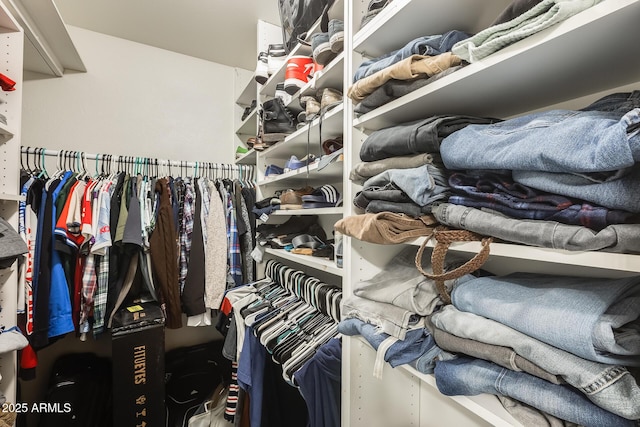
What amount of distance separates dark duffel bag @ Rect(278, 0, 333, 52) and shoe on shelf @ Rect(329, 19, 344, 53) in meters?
0.17

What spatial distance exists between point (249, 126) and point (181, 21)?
2.36ft

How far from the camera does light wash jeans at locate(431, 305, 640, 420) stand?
323 millimetres

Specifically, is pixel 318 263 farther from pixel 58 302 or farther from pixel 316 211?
pixel 58 302

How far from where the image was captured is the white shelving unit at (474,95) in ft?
1.26

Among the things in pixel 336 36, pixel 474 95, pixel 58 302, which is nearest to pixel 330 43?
pixel 336 36

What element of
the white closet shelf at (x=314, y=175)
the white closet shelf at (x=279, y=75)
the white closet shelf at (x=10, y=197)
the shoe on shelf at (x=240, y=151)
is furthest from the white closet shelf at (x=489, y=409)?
the shoe on shelf at (x=240, y=151)

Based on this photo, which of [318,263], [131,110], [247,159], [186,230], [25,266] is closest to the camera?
[318,263]

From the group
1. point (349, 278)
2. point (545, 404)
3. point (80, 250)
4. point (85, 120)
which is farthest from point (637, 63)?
point (85, 120)

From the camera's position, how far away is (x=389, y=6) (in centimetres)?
67

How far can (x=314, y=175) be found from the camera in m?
1.26

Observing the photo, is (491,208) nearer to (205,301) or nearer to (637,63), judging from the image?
(637,63)

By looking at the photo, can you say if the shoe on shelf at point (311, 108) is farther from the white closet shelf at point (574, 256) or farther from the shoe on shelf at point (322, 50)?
the white closet shelf at point (574, 256)

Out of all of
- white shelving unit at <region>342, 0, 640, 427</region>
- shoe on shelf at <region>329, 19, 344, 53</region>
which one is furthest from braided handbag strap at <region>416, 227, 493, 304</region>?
shoe on shelf at <region>329, 19, 344, 53</region>

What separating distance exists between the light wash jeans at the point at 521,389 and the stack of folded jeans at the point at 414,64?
1.80 feet
